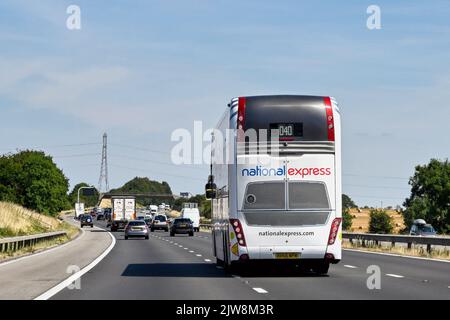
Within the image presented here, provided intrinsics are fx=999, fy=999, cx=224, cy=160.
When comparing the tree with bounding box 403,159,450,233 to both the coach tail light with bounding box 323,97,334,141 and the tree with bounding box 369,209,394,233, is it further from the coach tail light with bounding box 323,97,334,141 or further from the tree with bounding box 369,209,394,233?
the coach tail light with bounding box 323,97,334,141

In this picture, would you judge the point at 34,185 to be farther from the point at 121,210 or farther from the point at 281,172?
the point at 281,172

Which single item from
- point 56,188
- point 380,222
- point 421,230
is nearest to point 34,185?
point 56,188

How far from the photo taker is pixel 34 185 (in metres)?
111

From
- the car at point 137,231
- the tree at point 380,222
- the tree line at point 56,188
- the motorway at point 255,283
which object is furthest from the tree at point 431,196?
the motorway at point 255,283

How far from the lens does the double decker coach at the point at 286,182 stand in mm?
22094

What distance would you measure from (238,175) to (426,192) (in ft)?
Result: 355

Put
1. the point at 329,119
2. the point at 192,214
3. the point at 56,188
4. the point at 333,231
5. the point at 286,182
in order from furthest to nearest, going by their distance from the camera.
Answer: the point at 56,188 < the point at 192,214 < the point at 286,182 < the point at 333,231 < the point at 329,119

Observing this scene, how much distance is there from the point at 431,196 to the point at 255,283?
108m

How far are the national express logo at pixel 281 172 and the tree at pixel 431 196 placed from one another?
96119 millimetres

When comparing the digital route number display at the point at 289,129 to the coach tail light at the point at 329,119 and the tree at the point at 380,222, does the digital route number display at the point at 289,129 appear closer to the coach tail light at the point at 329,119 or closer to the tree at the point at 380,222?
the coach tail light at the point at 329,119

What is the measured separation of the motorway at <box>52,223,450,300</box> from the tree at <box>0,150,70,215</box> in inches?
3227
